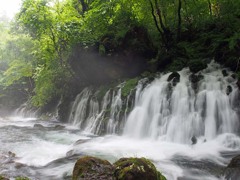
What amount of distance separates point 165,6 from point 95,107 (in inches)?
306

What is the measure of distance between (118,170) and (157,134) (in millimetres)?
6149

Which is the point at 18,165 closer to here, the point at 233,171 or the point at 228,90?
the point at 233,171

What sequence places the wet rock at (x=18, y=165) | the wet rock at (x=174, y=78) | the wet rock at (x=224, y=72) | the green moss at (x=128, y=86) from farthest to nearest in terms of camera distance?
the green moss at (x=128, y=86) < the wet rock at (x=174, y=78) < the wet rock at (x=224, y=72) < the wet rock at (x=18, y=165)

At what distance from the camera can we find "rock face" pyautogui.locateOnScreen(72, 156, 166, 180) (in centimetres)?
575

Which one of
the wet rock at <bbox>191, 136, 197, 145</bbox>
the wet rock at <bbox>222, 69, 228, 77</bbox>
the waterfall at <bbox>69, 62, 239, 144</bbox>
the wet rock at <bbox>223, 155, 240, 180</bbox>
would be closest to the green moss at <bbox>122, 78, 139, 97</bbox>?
the waterfall at <bbox>69, 62, 239, 144</bbox>

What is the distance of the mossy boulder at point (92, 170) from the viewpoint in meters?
6.07

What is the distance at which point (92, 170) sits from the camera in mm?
6273

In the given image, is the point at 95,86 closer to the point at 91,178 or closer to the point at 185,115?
the point at 185,115

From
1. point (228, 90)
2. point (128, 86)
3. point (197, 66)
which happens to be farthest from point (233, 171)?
point (128, 86)

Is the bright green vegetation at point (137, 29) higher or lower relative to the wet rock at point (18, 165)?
higher

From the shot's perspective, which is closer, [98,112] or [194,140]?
[194,140]

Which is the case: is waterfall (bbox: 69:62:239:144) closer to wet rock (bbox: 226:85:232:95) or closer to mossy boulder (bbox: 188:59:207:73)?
wet rock (bbox: 226:85:232:95)

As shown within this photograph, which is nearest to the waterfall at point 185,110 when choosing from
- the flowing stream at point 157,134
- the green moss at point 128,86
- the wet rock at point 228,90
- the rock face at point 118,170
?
the flowing stream at point 157,134

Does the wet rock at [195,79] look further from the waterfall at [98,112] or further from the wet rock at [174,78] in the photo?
the waterfall at [98,112]
